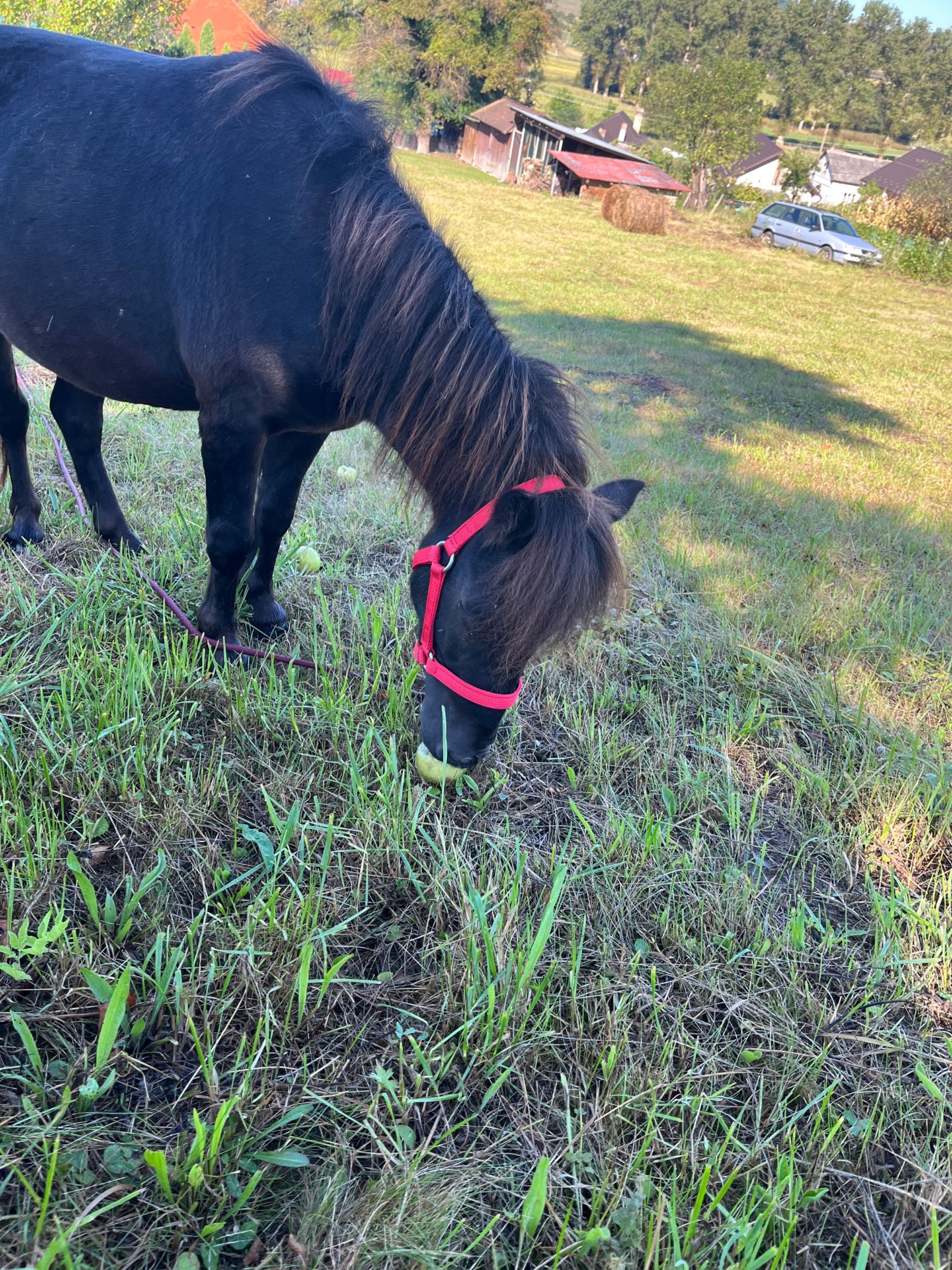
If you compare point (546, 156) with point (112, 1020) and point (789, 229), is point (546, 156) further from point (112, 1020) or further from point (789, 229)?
point (112, 1020)

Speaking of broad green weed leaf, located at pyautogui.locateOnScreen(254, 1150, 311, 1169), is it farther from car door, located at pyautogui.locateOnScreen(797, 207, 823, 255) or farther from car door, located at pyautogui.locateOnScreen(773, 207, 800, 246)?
car door, located at pyautogui.locateOnScreen(773, 207, 800, 246)

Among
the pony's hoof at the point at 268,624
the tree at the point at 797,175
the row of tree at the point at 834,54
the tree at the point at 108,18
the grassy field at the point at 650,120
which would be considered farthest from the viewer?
the row of tree at the point at 834,54

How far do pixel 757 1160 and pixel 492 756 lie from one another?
1273mm

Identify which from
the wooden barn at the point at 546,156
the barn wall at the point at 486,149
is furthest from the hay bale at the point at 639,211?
the barn wall at the point at 486,149

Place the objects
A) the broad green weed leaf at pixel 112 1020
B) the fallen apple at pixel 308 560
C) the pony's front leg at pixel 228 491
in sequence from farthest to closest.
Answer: the fallen apple at pixel 308 560 < the pony's front leg at pixel 228 491 < the broad green weed leaf at pixel 112 1020

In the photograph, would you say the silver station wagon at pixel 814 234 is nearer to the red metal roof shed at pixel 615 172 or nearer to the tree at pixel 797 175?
the red metal roof shed at pixel 615 172

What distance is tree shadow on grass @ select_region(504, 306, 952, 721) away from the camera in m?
3.33

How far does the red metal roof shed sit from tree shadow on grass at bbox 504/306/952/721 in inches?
1034

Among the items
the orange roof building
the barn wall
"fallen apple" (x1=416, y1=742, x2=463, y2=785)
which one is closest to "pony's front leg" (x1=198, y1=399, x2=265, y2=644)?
"fallen apple" (x1=416, y1=742, x2=463, y2=785)

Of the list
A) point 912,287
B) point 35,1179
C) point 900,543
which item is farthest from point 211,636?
point 912,287

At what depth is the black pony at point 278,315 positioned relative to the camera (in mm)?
1970

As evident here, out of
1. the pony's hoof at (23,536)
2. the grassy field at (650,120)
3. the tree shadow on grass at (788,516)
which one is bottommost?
the pony's hoof at (23,536)

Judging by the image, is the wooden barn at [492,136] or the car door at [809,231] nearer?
the car door at [809,231]

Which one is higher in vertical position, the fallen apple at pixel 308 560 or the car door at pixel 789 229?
the car door at pixel 789 229
